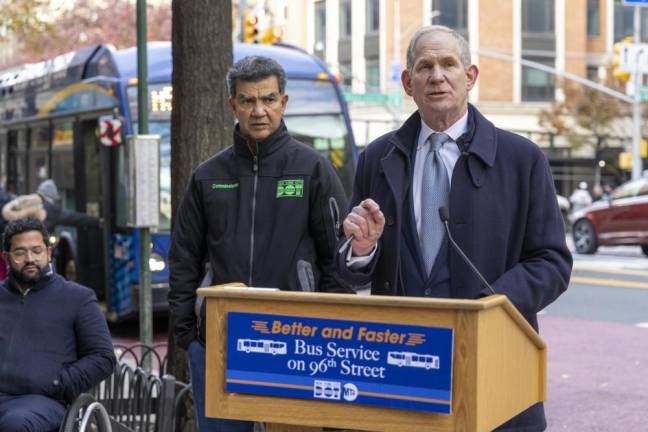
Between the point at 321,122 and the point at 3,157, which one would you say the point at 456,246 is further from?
the point at 3,157

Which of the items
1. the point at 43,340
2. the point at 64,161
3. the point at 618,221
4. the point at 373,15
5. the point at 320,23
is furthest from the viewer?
the point at 373,15

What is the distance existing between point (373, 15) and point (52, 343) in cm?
5482

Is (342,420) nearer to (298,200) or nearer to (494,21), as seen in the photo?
(298,200)

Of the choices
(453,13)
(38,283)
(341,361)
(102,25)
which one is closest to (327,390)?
(341,361)

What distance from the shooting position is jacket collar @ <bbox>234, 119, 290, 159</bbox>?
4.59 m

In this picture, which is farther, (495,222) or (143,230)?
(143,230)

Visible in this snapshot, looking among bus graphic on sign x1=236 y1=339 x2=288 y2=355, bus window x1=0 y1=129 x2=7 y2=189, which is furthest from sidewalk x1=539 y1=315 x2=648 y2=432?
bus window x1=0 y1=129 x2=7 y2=189

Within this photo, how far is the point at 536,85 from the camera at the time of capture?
5975 cm

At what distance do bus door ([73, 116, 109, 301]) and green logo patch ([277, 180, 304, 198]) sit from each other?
9.92 metres

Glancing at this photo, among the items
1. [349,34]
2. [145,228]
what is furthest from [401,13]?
[145,228]

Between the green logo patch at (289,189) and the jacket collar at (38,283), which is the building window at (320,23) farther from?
the green logo patch at (289,189)

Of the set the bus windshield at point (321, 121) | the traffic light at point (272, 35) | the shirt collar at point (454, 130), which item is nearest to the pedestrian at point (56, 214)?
the bus windshield at point (321, 121)

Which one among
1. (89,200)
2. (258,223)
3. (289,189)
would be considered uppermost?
(289,189)

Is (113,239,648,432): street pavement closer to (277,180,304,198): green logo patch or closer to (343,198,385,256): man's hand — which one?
(277,180,304,198): green logo patch
